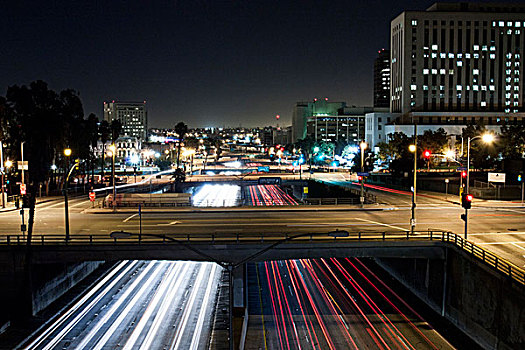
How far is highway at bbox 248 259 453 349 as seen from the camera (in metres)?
28.6

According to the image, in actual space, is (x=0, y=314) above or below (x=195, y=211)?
below

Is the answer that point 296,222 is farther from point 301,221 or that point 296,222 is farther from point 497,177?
point 497,177

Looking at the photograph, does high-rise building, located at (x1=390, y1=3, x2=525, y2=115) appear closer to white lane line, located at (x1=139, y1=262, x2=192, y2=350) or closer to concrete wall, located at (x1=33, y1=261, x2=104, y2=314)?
white lane line, located at (x1=139, y1=262, x2=192, y2=350)

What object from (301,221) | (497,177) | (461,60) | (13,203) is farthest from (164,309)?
(461,60)

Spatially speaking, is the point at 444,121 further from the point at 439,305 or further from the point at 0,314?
the point at 0,314

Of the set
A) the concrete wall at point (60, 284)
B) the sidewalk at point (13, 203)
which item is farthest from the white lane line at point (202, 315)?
the sidewalk at point (13, 203)

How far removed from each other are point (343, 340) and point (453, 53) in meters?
137

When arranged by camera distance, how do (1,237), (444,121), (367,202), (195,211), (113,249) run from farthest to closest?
(444,121), (367,202), (195,211), (1,237), (113,249)

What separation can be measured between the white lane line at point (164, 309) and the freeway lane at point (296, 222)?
15.7ft

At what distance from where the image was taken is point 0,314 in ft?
103

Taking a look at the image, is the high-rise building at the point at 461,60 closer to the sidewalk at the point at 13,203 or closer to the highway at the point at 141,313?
the sidewalk at the point at 13,203

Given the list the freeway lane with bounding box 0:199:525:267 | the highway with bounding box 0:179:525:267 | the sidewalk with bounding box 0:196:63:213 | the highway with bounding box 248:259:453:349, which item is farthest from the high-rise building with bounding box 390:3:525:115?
the highway with bounding box 248:259:453:349

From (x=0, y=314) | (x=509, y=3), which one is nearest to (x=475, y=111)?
(x=509, y=3)

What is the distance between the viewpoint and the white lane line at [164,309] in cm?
2868
